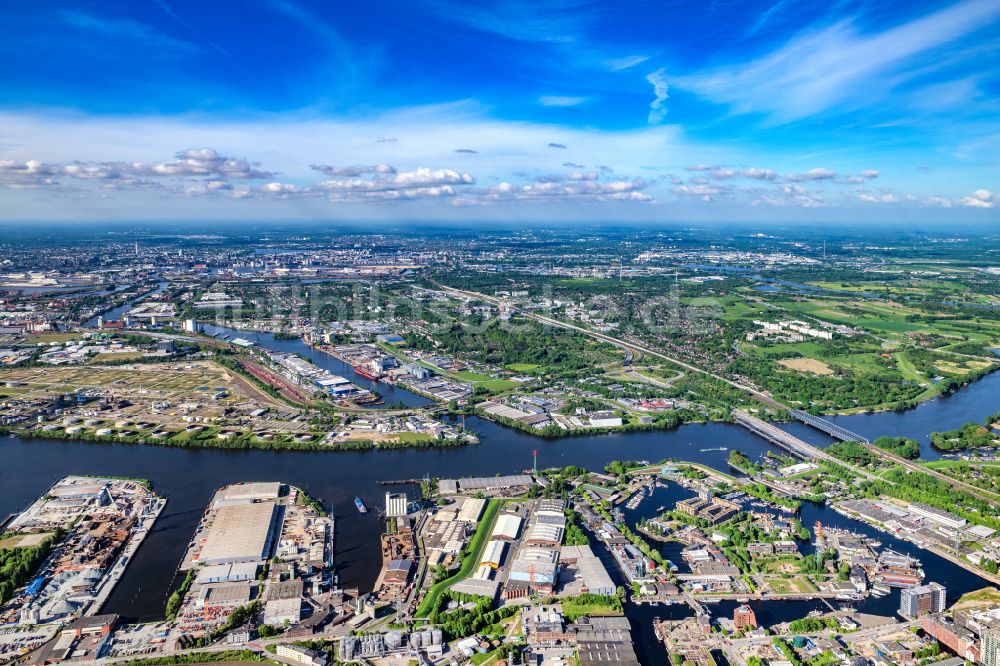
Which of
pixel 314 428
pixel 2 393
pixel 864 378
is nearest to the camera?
pixel 314 428

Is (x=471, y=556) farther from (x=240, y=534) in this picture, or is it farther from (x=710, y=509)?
(x=710, y=509)

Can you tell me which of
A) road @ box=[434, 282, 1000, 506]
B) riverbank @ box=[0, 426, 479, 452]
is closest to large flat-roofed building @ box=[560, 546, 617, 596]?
riverbank @ box=[0, 426, 479, 452]

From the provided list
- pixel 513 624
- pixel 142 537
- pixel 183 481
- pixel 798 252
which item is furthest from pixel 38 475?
pixel 798 252

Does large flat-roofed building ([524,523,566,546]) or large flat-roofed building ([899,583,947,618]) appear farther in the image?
large flat-roofed building ([524,523,566,546])

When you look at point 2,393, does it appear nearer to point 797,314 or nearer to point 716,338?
point 716,338

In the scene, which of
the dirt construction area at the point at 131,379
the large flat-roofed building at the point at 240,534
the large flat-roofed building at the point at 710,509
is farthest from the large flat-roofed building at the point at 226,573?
the dirt construction area at the point at 131,379

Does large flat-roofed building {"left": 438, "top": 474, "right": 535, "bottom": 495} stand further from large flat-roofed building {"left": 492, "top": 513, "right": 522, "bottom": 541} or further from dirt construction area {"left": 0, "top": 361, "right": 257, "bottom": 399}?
dirt construction area {"left": 0, "top": 361, "right": 257, "bottom": 399}
